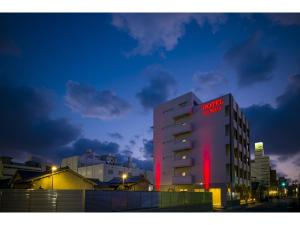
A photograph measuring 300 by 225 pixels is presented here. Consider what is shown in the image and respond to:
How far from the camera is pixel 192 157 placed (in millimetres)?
55500

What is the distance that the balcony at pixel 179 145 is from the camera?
5569 centimetres

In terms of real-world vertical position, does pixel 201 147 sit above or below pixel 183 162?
above

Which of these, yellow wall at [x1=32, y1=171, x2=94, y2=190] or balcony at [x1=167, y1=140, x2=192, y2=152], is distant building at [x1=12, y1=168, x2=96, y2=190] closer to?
yellow wall at [x1=32, y1=171, x2=94, y2=190]

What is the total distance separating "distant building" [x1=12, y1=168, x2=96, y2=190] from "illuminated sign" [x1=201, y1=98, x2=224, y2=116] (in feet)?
80.4

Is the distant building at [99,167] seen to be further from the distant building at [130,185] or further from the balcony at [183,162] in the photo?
the balcony at [183,162]

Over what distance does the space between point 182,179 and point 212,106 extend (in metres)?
14.4

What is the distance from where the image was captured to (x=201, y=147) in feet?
178

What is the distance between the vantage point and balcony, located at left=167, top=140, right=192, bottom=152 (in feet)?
183

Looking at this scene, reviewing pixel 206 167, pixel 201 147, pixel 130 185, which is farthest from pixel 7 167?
pixel 206 167

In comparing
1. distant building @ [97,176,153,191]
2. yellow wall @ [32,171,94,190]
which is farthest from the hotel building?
yellow wall @ [32,171,94,190]

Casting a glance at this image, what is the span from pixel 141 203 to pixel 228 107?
99.1 ft

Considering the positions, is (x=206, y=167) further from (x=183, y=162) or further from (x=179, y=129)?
(x=179, y=129)
